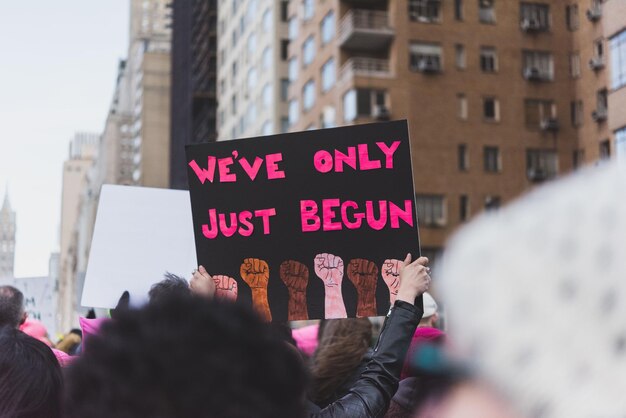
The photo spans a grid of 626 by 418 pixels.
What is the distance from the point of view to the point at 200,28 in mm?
75562

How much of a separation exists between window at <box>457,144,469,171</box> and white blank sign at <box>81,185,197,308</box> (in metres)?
36.0

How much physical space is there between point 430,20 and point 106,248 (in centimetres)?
3726

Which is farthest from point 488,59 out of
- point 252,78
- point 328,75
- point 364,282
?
point 364,282

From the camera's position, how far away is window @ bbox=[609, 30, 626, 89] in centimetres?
2561

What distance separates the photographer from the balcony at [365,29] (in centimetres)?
4031

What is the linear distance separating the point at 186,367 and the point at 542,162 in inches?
1640

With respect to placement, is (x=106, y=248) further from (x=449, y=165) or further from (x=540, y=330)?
(x=449, y=165)

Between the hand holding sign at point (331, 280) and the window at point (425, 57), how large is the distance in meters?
36.7

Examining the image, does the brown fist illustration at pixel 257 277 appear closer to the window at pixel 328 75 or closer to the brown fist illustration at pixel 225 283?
the brown fist illustration at pixel 225 283

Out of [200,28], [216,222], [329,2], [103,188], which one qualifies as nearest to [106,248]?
[103,188]

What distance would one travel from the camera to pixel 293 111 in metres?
48.9

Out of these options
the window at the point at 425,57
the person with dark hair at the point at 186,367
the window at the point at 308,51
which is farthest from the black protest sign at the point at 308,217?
the window at the point at 308,51

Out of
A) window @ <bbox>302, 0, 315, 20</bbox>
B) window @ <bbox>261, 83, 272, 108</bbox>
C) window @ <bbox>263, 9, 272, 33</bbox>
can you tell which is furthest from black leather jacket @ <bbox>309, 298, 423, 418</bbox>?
window @ <bbox>263, 9, 272, 33</bbox>

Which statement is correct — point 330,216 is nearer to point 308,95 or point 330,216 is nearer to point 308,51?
point 308,95
